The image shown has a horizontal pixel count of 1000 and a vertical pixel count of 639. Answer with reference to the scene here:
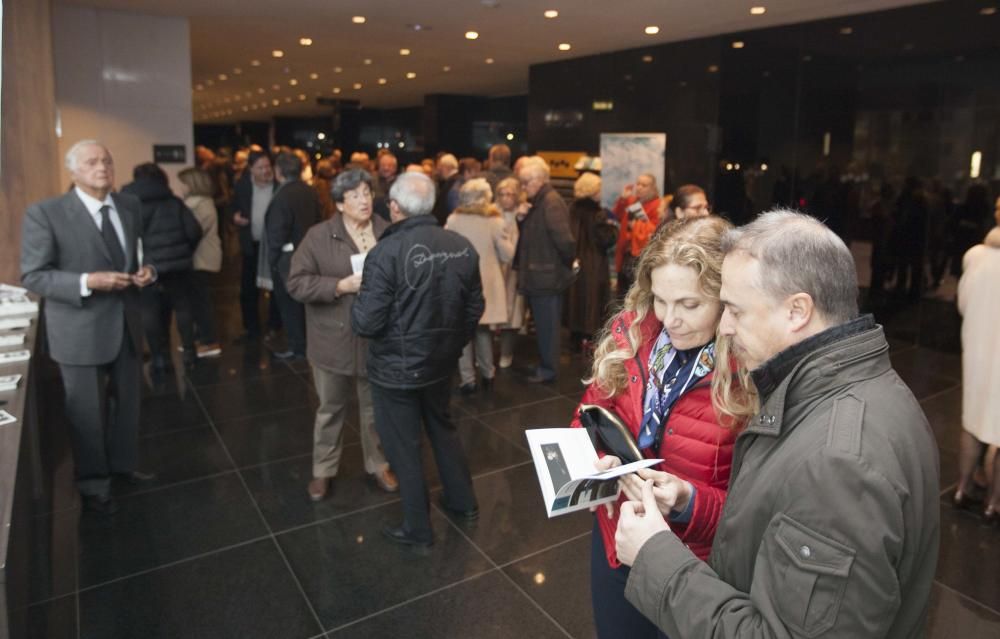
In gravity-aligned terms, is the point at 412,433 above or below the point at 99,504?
above

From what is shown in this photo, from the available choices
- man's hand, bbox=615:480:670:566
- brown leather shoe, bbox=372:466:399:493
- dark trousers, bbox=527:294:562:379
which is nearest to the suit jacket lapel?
brown leather shoe, bbox=372:466:399:493

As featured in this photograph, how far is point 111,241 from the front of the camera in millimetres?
3518

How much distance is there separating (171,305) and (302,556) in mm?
4042

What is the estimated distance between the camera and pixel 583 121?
37.0ft

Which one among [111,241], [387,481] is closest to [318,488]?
[387,481]

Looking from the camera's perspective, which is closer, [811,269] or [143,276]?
[811,269]

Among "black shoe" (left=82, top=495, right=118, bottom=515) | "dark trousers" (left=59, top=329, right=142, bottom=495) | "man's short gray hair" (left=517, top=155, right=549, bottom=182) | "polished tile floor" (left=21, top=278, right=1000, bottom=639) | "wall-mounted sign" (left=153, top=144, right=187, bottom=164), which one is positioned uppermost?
"wall-mounted sign" (left=153, top=144, right=187, bottom=164)

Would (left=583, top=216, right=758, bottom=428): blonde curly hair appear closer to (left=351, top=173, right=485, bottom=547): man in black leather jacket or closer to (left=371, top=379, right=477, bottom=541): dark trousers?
(left=351, top=173, right=485, bottom=547): man in black leather jacket

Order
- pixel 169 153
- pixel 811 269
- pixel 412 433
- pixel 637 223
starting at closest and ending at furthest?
pixel 811 269
pixel 412 433
pixel 637 223
pixel 169 153

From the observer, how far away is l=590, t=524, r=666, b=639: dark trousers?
1753mm

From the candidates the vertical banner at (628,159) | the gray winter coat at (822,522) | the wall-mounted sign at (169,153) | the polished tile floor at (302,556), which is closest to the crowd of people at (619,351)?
the gray winter coat at (822,522)

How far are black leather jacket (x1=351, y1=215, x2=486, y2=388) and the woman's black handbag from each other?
145 cm

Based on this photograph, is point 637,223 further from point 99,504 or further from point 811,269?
point 811,269

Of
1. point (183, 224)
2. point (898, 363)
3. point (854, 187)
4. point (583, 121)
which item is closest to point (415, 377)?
point (183, 224)
